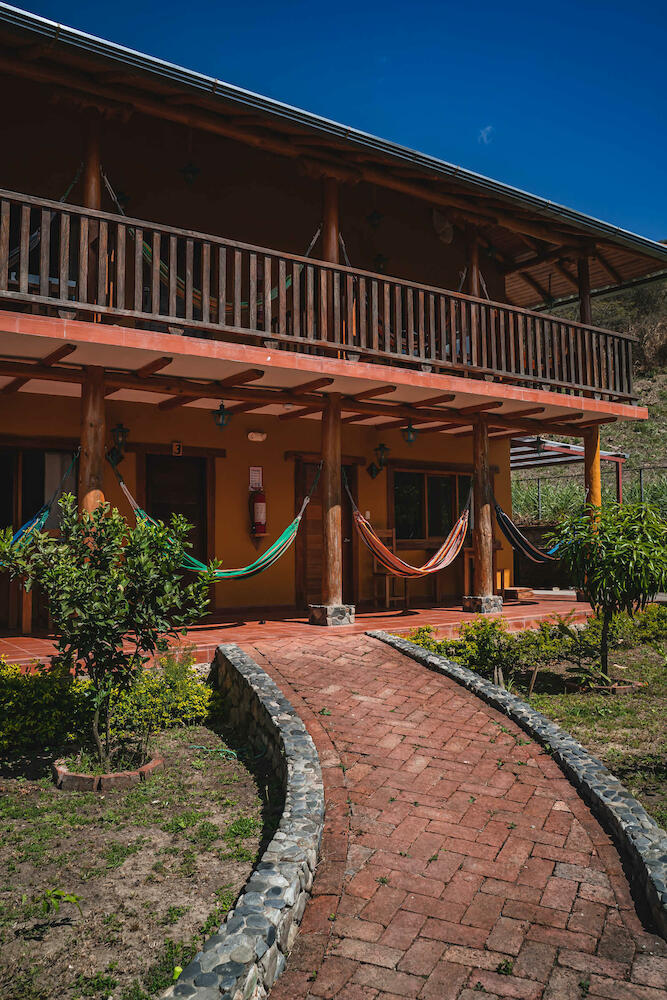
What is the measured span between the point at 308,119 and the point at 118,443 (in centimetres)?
449

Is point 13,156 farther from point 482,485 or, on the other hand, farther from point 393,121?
point 393,121

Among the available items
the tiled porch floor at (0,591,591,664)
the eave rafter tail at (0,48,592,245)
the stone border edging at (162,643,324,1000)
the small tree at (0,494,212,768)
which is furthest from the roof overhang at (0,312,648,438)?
the stone border edging at (162,643,324,1000)

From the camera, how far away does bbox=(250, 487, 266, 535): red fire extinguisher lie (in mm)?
10789

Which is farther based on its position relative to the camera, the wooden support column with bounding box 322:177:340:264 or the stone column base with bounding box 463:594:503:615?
the stone column base with bounding box 463:594:503:615

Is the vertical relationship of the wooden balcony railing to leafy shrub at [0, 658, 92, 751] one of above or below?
above

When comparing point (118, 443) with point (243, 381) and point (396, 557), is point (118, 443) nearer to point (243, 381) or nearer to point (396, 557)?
point (243, 381)

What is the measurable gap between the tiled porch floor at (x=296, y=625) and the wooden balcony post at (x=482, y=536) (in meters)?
0.25

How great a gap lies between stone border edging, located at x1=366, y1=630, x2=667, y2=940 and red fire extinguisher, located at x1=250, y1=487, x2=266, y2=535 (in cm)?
436

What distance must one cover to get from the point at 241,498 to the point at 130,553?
5.50 metres

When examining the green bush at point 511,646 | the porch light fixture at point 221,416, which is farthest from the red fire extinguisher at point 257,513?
the green bush at point 511,646

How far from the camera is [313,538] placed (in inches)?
458

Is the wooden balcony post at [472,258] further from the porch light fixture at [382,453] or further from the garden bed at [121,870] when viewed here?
the garden bed at [121,870]

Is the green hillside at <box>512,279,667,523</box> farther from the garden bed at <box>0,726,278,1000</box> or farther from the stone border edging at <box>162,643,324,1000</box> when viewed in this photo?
the garden bed at <box>0,726,278,1000</box>

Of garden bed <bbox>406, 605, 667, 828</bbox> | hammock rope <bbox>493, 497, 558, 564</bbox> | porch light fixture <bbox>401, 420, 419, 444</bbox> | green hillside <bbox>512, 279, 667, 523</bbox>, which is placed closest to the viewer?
garden bed <bbox>406, 605, 667, 828</bbox>
